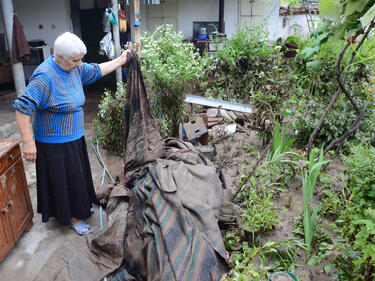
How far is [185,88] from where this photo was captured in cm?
456

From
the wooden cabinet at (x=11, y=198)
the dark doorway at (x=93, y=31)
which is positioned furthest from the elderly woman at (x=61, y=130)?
the dark doorway at (x=93, y=31)

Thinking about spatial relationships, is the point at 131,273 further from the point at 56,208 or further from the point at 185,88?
the point at 185,88

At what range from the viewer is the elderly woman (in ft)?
9.30

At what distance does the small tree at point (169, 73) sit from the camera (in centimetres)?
438

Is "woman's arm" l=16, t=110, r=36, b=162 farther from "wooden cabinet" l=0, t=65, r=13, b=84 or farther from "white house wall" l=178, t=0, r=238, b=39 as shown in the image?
"white house wall" l=178, t=0, r=238, b=39

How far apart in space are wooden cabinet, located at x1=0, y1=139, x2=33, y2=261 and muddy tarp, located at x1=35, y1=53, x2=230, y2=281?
47 centimetres

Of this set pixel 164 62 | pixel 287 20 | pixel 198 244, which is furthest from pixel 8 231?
pixel 287 20

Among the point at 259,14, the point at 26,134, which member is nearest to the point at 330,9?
the point at 26,134

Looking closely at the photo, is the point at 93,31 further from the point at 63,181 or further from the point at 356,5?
the point at 356,5

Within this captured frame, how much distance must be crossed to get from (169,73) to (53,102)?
1881 mm

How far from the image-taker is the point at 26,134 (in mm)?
2852

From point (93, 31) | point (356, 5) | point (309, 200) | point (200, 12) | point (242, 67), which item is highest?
point (200, 12)

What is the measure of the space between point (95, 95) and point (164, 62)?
14.4 feet

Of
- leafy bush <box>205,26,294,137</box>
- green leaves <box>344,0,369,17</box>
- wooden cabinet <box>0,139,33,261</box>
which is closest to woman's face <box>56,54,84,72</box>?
wooden cabinet <box>0,139,33,261</box>
